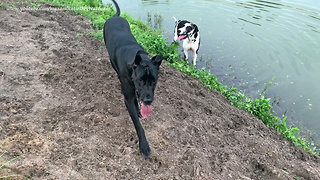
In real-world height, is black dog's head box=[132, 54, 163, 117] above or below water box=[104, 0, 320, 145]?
above

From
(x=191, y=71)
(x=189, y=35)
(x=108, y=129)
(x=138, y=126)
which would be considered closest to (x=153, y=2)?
(x=189, y=35)

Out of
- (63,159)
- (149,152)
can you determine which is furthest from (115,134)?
(63,159)

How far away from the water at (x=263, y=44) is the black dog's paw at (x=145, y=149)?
4.07m

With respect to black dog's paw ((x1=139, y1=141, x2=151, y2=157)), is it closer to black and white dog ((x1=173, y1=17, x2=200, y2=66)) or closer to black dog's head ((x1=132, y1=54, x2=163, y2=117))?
black dog's head ((x1=132, y1=54, x2=163, y2=117))

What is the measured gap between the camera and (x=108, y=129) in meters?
3.58

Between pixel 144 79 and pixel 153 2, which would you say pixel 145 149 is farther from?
pixel 153 2

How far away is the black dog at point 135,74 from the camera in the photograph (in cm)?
306

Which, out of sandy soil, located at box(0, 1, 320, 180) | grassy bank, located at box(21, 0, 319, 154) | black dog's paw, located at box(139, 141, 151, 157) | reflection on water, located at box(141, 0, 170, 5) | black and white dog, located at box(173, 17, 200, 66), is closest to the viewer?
sandy soil, located at box(0, 1, 320, 180)

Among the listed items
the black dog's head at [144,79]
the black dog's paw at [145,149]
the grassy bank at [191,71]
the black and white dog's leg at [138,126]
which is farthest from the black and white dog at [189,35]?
the black dog's paw at [145,149]

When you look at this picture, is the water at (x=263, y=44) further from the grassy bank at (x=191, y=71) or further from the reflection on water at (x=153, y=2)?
the grassy bank at (x=191, y=71)

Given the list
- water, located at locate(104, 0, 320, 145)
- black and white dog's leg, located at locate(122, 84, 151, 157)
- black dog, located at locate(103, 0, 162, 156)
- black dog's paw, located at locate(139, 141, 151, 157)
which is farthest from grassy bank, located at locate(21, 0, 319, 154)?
black dog's paw, located at locate(139, 141, 151, 157)

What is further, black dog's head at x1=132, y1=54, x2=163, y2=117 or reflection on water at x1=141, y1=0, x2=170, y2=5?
reflection on water at x1=141, y1=0, x2=170, y2=5

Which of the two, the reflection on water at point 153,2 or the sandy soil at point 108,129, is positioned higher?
the reflection on water at point 153,2

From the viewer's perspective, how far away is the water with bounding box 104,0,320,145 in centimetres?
663
